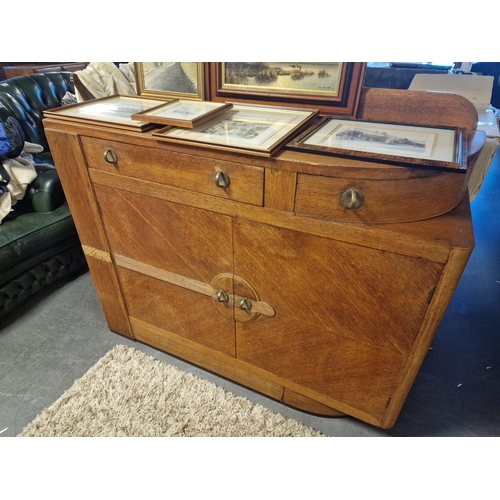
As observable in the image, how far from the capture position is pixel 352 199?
2.80ft

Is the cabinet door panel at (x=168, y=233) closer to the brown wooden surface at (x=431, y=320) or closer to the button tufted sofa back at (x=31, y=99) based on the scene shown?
the brown wooden surface at (x=431, y=320)

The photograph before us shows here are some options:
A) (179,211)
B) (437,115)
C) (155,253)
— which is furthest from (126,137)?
(437,115)

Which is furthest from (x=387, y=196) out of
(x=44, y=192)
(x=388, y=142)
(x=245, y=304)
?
(x=44, y=192)

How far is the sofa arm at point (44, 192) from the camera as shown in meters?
1.86

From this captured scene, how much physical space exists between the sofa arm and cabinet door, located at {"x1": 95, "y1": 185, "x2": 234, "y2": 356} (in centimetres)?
76

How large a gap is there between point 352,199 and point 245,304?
53cm

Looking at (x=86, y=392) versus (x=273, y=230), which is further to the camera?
(x=86, y=392)

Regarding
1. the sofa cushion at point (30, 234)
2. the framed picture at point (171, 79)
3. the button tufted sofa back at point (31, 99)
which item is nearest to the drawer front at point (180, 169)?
the framed picture at point (171, 79)

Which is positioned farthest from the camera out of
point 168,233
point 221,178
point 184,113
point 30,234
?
point 30,234

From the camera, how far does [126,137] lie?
106 centimetres

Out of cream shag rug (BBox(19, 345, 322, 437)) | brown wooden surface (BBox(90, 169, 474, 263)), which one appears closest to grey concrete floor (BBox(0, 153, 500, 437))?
cream shag rug (BBox(19, 345, 322, 437))

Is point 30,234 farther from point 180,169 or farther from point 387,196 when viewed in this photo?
point 387,196
